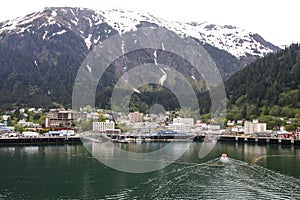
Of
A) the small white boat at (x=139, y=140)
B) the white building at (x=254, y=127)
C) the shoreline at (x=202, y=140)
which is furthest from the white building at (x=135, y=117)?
the white building at (x=254, y=127)

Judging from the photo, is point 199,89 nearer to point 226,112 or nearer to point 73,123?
point 226,112

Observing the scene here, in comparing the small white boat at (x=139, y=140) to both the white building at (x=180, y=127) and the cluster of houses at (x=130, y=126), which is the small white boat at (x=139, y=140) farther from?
the white building at (x=180, y=127)

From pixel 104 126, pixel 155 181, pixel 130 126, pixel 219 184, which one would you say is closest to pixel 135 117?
pixel 130 126

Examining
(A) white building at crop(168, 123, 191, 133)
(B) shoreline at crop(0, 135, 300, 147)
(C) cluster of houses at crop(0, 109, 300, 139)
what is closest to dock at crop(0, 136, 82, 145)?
(B) shoreline at crop(0, 135, 300, 147)

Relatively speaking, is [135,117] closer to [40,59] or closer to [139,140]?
[139,140]

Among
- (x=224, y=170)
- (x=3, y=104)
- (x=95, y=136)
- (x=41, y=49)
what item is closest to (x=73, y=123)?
(x=95, y=136)

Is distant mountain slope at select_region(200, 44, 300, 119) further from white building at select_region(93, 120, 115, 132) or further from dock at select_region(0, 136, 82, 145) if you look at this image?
dock at select_region(0, 136, 82, 145)
